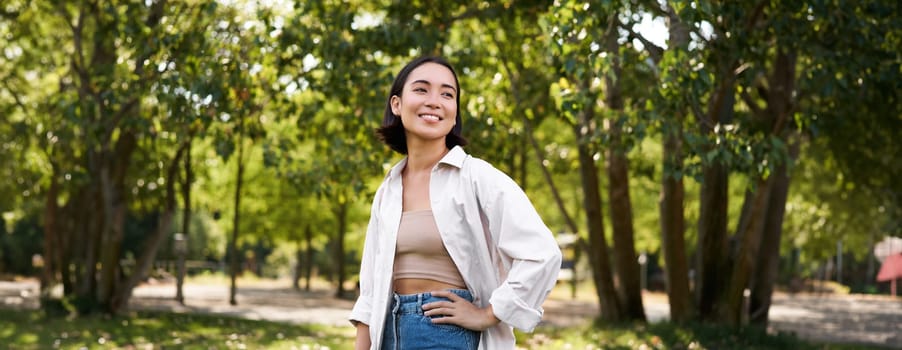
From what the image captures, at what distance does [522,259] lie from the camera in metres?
2.72

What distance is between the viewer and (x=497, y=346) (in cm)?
293

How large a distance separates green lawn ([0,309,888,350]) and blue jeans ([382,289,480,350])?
8.93m

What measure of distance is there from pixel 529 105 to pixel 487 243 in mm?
11615

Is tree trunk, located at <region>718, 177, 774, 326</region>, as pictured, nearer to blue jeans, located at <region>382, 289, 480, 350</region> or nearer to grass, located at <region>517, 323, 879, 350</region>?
grass, located at <region>517, 323, 879, 350</region>

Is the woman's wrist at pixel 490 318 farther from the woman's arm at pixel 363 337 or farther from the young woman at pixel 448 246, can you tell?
the woman's arm at pixel 363 337

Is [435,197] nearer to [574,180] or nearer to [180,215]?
[574,180]

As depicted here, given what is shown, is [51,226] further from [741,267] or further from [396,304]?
[396,304]

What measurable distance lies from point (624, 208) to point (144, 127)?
6.95 metres

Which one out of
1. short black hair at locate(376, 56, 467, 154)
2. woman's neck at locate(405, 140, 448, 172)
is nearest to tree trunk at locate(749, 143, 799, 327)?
short black hair at locate(376, 56, 467, 154)

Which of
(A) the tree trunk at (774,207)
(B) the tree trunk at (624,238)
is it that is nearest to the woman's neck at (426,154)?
(B) the tree trunk at (624,238)

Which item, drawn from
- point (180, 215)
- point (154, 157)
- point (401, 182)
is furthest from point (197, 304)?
point (180, 215)

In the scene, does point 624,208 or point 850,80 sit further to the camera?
point 624,208

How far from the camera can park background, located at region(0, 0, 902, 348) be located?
30.7 ft

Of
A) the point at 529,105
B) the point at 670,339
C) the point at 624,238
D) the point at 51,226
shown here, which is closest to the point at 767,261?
the point at 624,238
